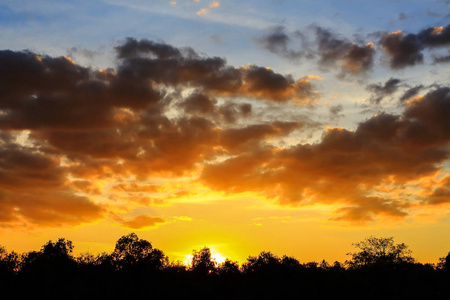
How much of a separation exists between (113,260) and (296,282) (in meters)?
70.8

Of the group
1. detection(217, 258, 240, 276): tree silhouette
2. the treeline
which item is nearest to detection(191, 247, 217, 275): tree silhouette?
detection(217, 258, 240, 276): tree silhouette

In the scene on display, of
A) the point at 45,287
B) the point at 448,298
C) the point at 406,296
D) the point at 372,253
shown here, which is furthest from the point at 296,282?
the point at 372,253

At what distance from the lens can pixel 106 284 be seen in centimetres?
9794

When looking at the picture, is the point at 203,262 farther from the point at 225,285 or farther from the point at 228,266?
the point at 225,285

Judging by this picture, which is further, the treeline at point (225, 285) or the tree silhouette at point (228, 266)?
the tree silhouette at point (228, 266)

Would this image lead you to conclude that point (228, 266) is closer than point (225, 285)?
No

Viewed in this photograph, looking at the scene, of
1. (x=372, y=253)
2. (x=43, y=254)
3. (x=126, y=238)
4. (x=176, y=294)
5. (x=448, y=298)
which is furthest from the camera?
(x=372, y=253)

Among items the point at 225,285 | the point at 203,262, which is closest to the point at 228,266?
the point at 203,262

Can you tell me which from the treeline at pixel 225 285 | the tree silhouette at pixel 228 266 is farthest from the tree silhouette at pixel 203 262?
the treeline at pixel 225 285

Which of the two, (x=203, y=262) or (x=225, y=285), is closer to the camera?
(x=225, y=285)

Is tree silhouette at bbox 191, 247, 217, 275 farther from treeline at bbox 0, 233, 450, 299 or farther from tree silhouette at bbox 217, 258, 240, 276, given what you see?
treeline at bbox 0, 233, 450, 299

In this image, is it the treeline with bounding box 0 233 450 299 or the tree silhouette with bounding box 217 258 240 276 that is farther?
the tree silhouette with bounding box 217 258 240 276

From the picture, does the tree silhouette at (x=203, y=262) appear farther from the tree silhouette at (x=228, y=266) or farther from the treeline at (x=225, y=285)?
the treeline at (x=225, y=285)

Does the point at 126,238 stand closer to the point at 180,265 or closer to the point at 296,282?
the point at 180,265
